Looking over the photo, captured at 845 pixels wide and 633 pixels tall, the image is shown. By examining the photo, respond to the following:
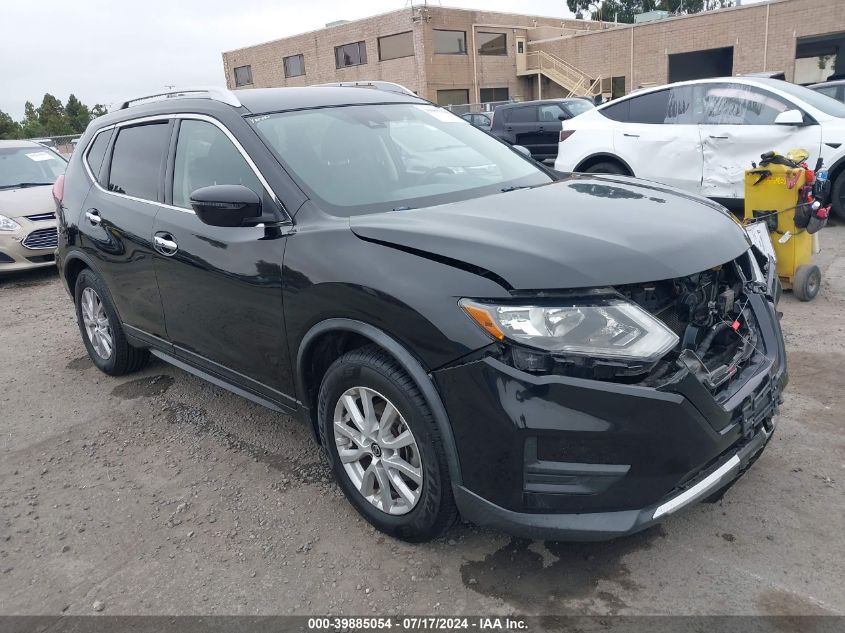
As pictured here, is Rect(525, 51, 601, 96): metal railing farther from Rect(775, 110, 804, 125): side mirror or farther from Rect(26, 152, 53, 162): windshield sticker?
Rect(26, 152, 53, 162): windshield sticker

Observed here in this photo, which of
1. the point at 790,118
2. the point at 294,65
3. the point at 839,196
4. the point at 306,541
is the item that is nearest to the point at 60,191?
the point at 306,541

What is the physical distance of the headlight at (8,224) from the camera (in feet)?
27.4

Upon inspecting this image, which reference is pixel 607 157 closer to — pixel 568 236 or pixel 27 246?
pixel 568 236

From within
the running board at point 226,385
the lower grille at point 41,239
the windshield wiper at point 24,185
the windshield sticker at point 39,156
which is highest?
the windshield sticker at point 39,156

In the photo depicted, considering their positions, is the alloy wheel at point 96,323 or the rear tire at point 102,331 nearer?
the rear tire at point 102,331

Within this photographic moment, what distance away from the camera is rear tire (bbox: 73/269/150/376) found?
182 inches

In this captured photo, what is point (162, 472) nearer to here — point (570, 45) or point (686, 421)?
point (686, 421)

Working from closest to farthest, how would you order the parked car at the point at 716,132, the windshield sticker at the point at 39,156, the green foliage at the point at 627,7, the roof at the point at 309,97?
the roof at the point at 309,97
the parked car at the point at 716,132
the windshield sticker at the point at 39,156
the green foliage at the point at 627,7

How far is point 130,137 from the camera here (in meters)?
4.28

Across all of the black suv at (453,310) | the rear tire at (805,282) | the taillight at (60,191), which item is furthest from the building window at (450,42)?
the black suv at (453,310)

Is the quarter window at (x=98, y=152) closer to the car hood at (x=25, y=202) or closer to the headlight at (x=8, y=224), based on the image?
the car hood at (x=25, y=202)

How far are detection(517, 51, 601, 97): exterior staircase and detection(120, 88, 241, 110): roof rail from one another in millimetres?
33039

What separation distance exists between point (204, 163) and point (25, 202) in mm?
6356

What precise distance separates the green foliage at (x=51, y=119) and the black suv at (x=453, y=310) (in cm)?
4136
